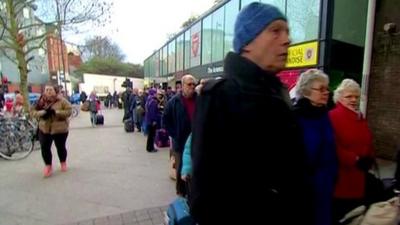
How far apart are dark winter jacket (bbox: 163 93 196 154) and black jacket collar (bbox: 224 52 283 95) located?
2.82 meters

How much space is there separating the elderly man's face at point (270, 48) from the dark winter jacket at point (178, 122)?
283 centimetres

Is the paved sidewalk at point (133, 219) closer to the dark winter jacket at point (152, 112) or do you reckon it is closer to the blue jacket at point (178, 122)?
the blue jacket at point (178, 122)

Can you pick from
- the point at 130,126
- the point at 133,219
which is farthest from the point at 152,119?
the point at 130,126

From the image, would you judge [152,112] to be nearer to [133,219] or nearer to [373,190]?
[133,219]

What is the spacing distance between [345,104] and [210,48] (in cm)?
1620

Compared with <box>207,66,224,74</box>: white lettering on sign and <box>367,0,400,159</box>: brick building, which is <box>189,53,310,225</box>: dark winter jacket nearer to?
<box>367,0,400,159</box>: brick building

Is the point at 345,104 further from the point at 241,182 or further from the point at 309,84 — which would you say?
the point at 241,182

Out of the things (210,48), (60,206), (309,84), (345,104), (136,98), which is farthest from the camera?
(210,48)

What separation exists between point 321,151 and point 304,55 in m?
8.00

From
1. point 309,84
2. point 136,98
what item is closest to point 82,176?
point 309,84

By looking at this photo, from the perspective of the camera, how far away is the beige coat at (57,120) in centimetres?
622

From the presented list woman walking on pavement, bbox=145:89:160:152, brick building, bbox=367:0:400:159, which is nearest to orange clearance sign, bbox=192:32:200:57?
woman walking on pavement, bbox=145:89:160:152

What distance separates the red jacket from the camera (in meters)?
2.70

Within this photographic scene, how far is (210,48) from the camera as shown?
18.7 m
